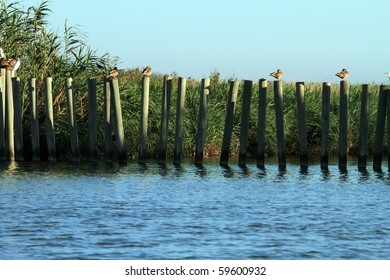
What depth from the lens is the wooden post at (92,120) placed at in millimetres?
30484

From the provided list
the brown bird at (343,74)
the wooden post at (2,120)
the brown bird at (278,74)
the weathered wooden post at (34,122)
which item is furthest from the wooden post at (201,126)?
the wooden post at (2,120)

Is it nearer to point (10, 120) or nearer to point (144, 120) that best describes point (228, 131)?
point (144, 120)

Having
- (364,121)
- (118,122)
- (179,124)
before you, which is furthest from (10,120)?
(364,121)

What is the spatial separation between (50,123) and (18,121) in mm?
1081

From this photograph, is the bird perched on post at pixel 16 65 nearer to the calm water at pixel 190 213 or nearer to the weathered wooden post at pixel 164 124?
the calm water at pixel 190 213

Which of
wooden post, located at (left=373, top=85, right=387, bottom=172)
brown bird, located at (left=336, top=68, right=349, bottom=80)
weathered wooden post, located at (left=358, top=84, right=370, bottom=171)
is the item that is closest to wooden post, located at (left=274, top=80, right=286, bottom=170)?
weathered wooden post, located at (left=358, top=84, right=370, bottom=171)

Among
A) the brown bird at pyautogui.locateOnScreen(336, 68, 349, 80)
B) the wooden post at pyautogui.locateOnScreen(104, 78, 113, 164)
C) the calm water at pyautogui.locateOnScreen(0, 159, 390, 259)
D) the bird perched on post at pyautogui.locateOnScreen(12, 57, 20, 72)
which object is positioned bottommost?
the calm water at pyautogui.locateOnScreen(0, 159, 390, 259)

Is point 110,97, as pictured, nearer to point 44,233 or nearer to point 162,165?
point 162,165

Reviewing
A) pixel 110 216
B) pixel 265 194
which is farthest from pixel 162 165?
pixel 110 216

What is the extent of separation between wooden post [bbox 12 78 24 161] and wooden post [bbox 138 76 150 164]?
3322 millimetres

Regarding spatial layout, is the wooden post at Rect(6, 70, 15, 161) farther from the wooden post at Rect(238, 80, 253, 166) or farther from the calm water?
the wooden post at Rect(238, 80, 253, 166)

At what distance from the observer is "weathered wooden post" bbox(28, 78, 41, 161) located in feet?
101

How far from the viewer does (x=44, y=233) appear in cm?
1805

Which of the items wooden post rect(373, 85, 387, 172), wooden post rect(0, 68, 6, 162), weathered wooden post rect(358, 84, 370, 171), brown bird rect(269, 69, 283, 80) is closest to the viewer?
weathered wooden post rect(358, 84, 370, 171)
